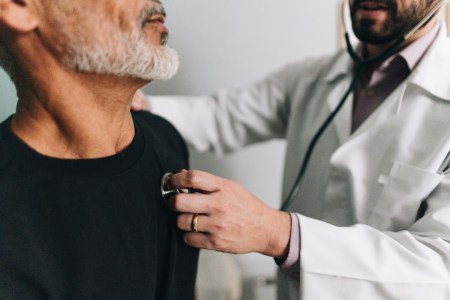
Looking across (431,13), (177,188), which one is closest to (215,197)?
(177,188)

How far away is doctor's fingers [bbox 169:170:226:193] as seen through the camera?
77cm

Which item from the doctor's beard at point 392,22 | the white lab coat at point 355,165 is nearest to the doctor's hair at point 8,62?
the white lab coat at point 355,165

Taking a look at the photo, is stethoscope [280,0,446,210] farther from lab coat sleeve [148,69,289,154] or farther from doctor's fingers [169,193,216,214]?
doctor's fingers [169,193,216,214]

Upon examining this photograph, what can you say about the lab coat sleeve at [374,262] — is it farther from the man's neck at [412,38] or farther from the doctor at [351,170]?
the man's neck at [412,38]

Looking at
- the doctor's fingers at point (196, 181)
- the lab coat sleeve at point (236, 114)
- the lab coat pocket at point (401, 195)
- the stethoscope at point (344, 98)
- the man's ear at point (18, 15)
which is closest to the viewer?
the man's ear at point (18, 15)

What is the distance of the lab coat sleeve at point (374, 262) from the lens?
0.83 m

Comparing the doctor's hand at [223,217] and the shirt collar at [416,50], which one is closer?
the doctor's hand at [223,217]

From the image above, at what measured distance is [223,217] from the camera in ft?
2.57

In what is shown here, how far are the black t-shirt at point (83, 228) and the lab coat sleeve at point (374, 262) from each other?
254 millimetres

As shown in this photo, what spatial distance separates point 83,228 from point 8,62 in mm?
290

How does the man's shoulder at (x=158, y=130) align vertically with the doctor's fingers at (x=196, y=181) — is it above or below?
below

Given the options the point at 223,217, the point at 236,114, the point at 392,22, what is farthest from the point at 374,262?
the point at 236,114

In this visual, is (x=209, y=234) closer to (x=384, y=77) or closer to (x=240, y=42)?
(x=384, y=77)

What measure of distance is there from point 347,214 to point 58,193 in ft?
2.07
